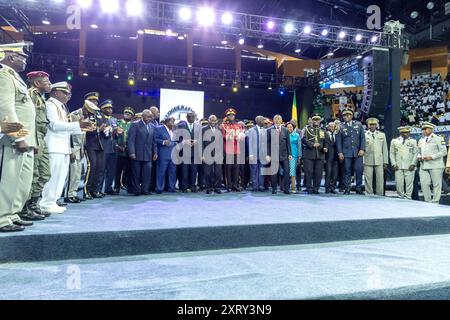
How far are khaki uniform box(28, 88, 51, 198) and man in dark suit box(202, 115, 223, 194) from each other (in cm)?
292

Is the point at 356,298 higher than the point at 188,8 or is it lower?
lower

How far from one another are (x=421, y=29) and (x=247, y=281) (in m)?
19.5

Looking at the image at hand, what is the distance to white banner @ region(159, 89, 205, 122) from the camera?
493 inches

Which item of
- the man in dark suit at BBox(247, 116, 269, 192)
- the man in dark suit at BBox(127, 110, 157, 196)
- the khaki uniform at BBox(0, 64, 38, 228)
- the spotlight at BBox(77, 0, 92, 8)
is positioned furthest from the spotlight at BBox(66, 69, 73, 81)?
the khaki uniform at BBox(0, 64, 38, 228)

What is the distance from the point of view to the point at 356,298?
68.7 inches

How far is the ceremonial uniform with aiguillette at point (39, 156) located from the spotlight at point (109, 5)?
4.83 m

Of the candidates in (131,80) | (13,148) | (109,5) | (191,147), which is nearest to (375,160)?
(191,147)

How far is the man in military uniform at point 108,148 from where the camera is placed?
16.0 feet

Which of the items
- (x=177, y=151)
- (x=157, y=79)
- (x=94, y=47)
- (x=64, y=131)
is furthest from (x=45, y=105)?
(x=94, y=47)

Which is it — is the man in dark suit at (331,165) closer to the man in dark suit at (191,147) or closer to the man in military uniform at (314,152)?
the man in military uniform at (314,152)

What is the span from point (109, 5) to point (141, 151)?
4349 mm

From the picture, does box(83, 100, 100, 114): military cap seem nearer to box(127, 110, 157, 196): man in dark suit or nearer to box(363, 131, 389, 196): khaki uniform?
box(127, 110, 157, 196): man in dark suit
